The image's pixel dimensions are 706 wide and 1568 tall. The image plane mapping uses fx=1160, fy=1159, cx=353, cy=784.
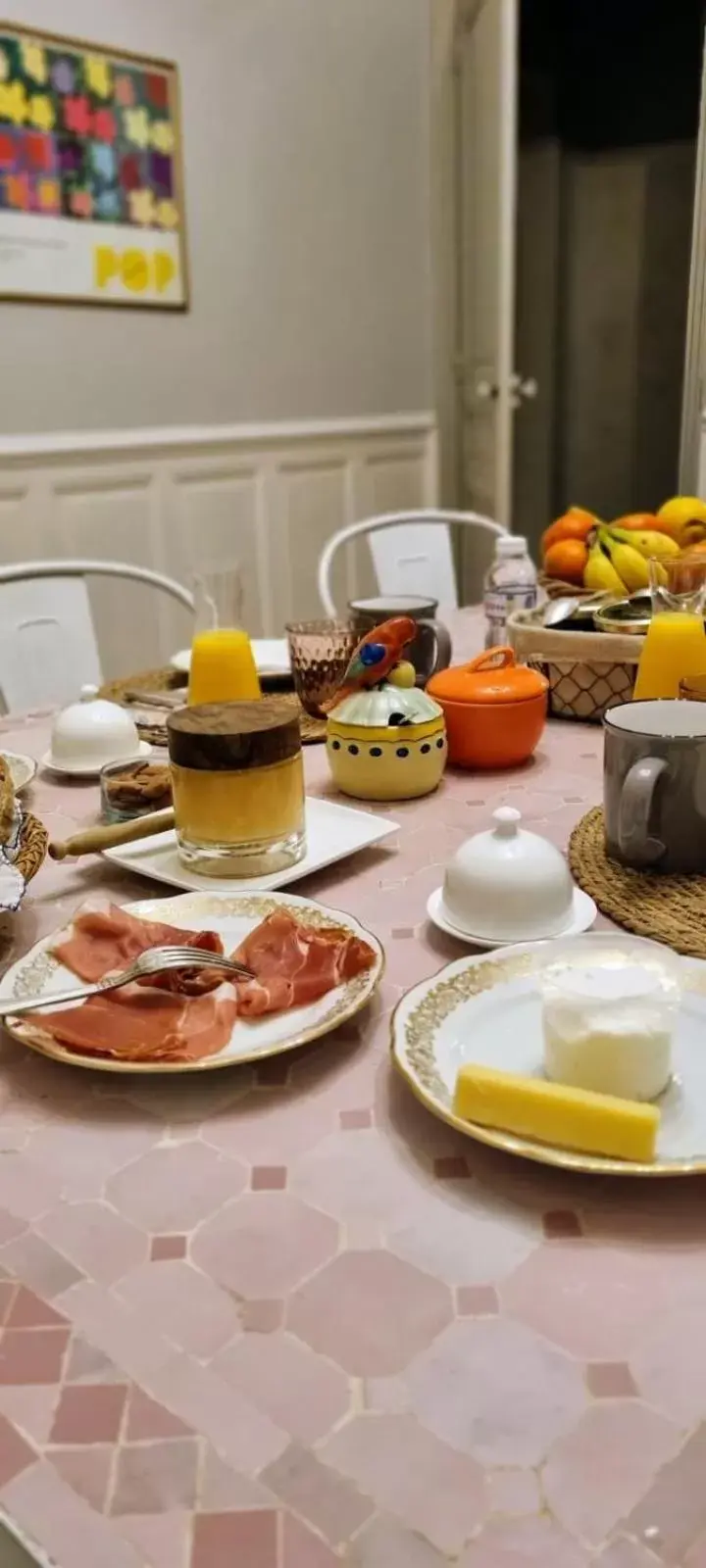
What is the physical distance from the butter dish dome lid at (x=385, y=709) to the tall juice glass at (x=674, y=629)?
239 millimetres

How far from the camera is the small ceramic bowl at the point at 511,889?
0.83 metres

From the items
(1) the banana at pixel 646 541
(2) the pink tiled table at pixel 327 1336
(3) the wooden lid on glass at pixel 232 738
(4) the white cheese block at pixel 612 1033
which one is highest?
(1) the banana at pixel 646 541

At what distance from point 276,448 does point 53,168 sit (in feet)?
3.25

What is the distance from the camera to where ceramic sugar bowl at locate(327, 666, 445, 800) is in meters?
1.15

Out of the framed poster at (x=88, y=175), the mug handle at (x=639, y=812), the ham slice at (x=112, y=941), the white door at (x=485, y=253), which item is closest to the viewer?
the ham slice at (x=112, y=941)

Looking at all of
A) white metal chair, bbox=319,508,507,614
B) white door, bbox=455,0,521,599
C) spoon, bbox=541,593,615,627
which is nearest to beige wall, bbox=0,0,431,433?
white door, bbox=455,0,521,599

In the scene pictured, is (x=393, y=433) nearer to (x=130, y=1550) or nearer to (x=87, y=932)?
(x=87, y=932)

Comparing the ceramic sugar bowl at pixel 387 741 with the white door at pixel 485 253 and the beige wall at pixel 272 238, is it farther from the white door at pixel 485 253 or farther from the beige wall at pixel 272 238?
the white door at pixel 485 253

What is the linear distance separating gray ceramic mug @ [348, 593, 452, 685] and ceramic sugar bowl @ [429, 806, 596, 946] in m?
0.56

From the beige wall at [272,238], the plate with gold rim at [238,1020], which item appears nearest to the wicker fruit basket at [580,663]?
the plate with gold rim at [238,1020]

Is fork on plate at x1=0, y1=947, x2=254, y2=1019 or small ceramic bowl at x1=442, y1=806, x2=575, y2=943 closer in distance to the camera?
fork on plate at x1=0, y1=947, x2=254, y2=1019

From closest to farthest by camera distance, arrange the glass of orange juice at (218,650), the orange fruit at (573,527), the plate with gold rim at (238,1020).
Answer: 1. the plate with gold rim at (238,1020)
2. the glass of orange juice at (218,650)
3. the orange fruit at (573,527)

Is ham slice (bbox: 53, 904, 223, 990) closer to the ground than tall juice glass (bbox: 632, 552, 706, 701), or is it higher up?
closer to the ground

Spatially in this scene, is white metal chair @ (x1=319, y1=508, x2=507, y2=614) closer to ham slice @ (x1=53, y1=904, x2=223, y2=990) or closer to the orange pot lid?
the orange pot lid
